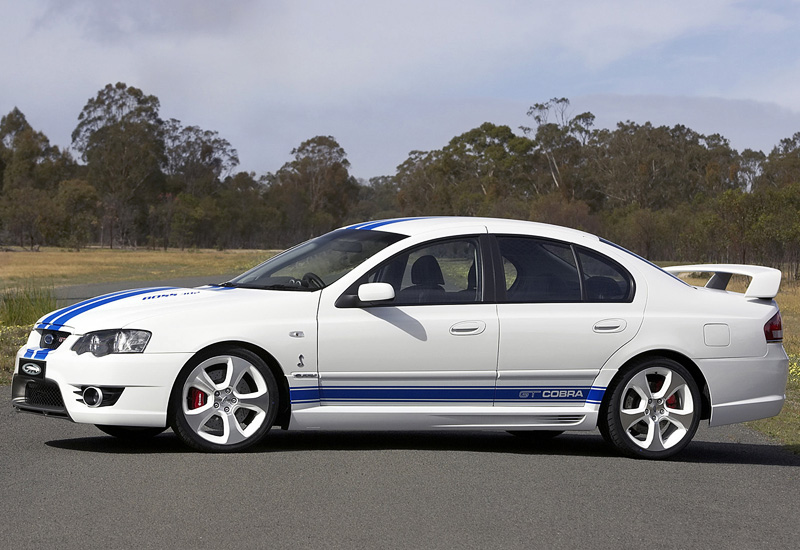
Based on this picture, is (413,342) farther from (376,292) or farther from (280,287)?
(280,287)

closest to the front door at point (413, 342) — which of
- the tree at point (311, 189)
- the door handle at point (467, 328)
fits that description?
the door handle at point (467, 328)

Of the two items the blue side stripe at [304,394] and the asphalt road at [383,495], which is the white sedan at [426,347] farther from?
the asphalt road at [383,495]

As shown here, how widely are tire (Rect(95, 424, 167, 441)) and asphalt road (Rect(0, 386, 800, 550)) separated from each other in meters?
0.10

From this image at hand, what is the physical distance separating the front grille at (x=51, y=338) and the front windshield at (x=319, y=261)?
122 cm

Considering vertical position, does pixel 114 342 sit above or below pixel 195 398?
above

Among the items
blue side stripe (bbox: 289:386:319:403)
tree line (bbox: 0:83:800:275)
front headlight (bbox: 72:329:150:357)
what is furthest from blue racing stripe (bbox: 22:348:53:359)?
tree line (bbox: 0:83:800:275)

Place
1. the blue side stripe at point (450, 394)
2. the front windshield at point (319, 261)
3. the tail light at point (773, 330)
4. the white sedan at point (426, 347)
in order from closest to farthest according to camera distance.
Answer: the white sedan at point (426, 347)
the blue side stripe at point (450, 394)
the front windshield at point (319, 261)
the tail light at point (773, 330)

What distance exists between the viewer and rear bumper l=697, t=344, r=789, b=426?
25.4 ft

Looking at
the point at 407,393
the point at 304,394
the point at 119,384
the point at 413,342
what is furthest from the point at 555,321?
the point at 119,384

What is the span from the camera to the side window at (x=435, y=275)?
745 cm

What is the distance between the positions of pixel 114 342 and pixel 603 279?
127 inches

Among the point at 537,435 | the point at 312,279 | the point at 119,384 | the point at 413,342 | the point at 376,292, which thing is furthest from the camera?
the point at 537,435

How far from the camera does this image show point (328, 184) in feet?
388

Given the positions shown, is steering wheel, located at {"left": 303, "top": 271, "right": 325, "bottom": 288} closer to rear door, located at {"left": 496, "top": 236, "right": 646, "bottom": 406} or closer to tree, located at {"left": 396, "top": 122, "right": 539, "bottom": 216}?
rear door, located at {"left": 496, "top": 236, "right": 646, "bottom": 406}
